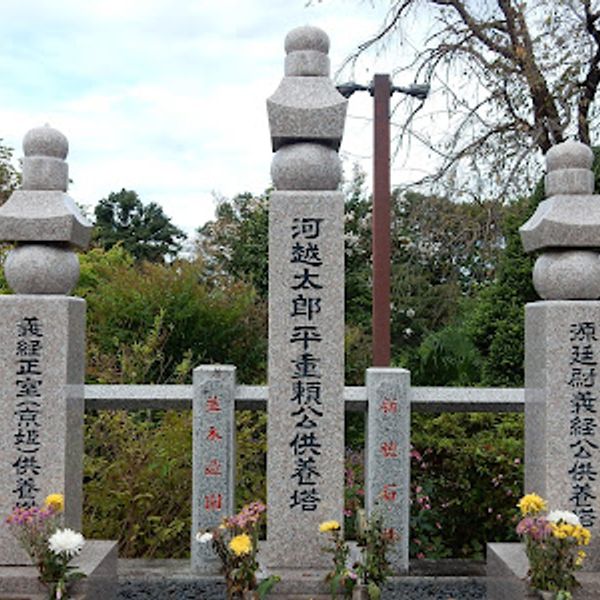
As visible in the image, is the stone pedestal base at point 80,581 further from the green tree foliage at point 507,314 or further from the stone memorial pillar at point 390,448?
the green tree foliage at point 507,314

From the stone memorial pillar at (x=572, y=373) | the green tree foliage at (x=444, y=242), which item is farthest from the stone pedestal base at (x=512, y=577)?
the green tree foliage at (x=444, y=242)

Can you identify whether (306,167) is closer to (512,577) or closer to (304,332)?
(304,332)

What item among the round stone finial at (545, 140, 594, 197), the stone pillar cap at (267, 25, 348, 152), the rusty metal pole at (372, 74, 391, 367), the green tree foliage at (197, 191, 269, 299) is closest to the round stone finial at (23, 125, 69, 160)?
the stone pillar cap at (267, 25, 348, 152)

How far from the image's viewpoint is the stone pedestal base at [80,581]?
4.22 meters

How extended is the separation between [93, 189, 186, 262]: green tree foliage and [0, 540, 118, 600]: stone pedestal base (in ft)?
72.2

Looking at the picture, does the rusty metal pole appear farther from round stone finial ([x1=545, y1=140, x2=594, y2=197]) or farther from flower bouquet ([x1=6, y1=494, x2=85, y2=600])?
flower bouquet ([x1=6, y1=494, x2=85, y2=600])

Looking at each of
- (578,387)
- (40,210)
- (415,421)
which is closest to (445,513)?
(415,421)

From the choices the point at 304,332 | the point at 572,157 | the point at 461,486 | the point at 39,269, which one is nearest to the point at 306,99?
the point at 304,332

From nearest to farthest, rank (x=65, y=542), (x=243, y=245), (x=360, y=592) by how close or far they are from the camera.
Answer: (x=65, y=542) < (x=360, y=592) < (x=243, y=245)

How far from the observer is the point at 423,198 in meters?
10.4

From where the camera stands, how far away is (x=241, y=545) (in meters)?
3.85

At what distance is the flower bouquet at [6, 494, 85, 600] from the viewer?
4.02m

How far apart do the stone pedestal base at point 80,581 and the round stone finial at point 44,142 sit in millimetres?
2378

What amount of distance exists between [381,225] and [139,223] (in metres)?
21.4
